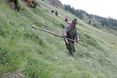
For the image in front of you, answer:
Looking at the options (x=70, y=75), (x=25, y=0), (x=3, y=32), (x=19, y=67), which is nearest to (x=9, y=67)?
(x=19, y=67)

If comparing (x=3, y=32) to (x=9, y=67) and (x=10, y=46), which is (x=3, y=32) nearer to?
(x=10, y=46)

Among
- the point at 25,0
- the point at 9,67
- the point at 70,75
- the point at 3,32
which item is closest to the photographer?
the point at 9,67

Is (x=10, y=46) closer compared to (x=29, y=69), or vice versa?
(x=29, y=69)

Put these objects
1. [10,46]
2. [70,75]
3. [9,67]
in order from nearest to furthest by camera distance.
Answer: [9,67], [10,46], [70,75]

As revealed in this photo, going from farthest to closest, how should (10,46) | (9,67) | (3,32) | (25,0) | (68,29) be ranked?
(25,0), (68,29), (3,32), (10,46), (9,67)

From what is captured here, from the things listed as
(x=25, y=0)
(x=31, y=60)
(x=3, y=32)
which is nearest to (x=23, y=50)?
(x=31, y=60)

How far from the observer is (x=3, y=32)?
10508mm

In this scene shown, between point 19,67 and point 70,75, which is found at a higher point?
point 19,67

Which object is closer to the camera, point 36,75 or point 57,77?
point 36,75

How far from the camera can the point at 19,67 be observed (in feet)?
20.4

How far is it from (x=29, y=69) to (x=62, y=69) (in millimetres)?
1771

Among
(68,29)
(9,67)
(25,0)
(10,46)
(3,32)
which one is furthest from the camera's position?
(25,0)

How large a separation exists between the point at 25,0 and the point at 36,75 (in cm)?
2329

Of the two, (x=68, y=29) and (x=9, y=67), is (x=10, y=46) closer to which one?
(x=9, y=67)
